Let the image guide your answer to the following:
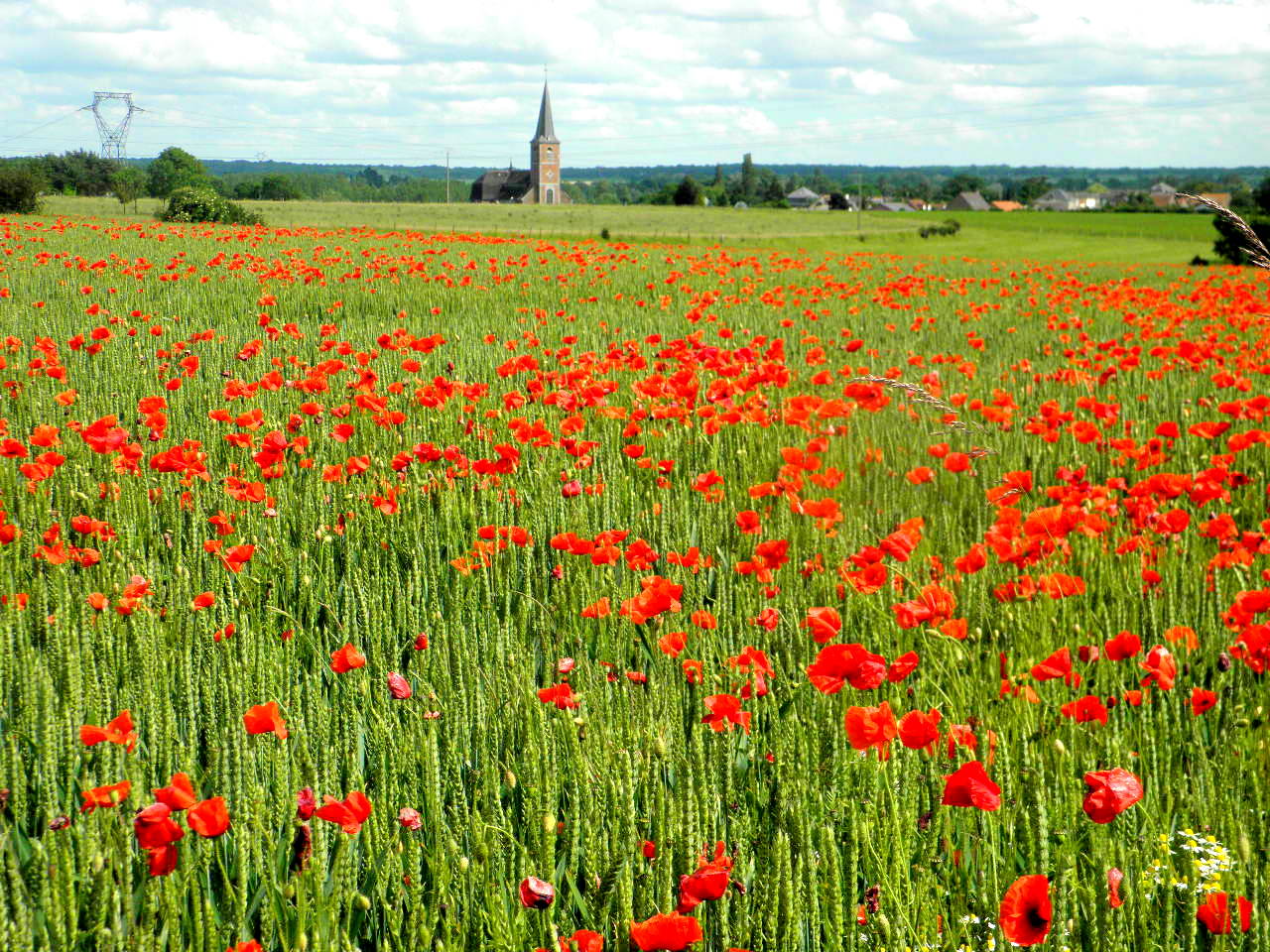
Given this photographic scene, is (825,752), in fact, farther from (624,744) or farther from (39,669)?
(39,669)

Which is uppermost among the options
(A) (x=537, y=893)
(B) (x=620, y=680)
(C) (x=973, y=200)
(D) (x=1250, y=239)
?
(C) (x=973, y=200)

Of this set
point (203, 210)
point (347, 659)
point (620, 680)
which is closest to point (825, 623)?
point (620, 680)

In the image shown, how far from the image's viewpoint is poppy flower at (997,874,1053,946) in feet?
4.37

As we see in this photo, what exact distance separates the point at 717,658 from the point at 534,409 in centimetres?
321

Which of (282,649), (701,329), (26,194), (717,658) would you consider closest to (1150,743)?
(717,658)

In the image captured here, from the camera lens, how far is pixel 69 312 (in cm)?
899

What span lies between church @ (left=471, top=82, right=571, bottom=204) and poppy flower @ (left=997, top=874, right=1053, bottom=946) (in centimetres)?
14535

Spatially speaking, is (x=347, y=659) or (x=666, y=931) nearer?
(x=666, y=931)

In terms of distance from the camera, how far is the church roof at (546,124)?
147 metres

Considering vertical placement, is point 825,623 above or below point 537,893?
above

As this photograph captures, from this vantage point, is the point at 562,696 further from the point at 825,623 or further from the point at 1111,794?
the point at 1111,794

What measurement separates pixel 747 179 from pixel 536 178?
143 ft

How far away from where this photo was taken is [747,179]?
574 ft

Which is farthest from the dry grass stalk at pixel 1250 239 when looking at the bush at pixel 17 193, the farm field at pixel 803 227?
the bush at pixel 17 193
